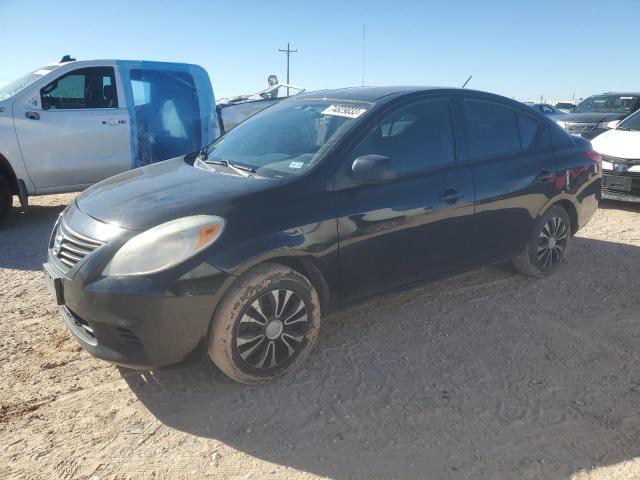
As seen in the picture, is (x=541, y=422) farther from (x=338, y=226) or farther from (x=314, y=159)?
(x=314, y=159)

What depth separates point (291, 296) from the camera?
2.95 meters

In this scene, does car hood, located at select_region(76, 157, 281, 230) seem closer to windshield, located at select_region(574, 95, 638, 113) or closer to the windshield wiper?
the windshield wiper

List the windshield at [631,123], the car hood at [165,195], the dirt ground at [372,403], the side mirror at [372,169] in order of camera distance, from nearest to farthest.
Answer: the dirt ground at [372,403], the car hood at [165,195], the side mirror at [372,169], the windshield at [631,123]

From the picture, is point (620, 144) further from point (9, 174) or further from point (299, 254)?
point (9, 174)

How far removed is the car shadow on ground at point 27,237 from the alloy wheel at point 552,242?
4531mm

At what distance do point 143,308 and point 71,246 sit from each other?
2.17 feet

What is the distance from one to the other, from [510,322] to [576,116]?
1019cm

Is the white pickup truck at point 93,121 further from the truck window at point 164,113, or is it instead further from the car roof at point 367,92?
the car roof at point 367,92

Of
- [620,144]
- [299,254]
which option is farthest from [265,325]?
[620,144]

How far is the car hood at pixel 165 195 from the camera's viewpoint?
2.81 meters

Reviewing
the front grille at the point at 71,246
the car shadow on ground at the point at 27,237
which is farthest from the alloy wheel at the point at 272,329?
the car shadow on ground at the point at 27,237

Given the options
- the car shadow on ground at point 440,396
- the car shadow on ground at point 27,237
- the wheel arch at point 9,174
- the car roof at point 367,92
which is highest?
the car roof at point 367,92

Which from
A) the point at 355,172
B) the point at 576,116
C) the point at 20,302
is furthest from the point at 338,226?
the point at 576,116

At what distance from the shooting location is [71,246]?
9.41 ft
